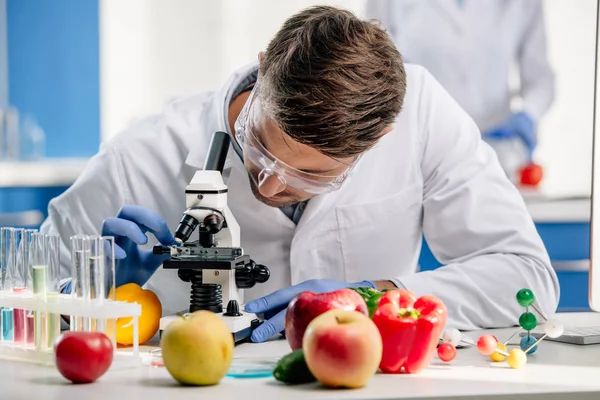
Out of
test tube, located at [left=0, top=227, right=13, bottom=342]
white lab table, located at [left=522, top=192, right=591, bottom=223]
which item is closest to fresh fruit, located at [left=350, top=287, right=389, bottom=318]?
test tube, located at [left=0, top=227, right=13, bottom=342]

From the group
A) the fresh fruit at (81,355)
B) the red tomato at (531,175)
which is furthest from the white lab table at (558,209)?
the fresh fruit at (81,355)

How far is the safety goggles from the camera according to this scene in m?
2.05

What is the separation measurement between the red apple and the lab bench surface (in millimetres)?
111

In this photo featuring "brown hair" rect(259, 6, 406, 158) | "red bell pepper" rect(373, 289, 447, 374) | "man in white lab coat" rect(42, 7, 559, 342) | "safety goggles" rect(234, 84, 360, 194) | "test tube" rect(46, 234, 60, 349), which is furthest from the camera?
"man in white lab coat" rect(42, 7, 559, 342)

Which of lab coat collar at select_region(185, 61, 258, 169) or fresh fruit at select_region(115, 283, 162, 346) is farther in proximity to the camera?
lab coat collar at select_region(185, 61, 258, 169)

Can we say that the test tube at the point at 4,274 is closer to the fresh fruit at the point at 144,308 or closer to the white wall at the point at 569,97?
the fresh fruit at the point at 144,308

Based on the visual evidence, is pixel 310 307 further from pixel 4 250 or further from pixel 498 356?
pixel 4 250

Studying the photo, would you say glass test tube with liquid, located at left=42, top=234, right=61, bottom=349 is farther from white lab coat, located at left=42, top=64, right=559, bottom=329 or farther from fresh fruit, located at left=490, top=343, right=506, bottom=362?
fresh fruit, located at left=490, top=343, right=506, bottom=362

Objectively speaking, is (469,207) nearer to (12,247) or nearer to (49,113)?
(12,247)

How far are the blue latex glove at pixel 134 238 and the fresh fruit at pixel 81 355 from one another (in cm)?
53

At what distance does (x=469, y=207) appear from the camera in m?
2.49

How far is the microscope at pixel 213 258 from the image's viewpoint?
72.3 inches

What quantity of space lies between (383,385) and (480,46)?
3.67m

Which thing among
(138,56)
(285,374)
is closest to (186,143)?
(285,374)
